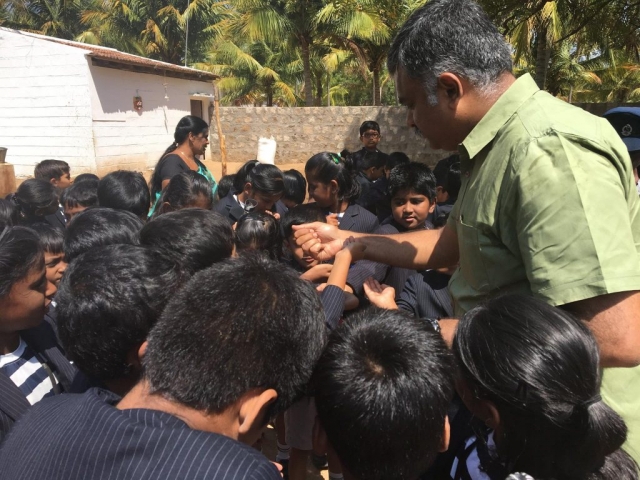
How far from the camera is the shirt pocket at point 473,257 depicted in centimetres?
151

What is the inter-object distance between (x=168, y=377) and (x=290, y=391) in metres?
0.28

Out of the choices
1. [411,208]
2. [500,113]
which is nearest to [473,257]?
[500,113]

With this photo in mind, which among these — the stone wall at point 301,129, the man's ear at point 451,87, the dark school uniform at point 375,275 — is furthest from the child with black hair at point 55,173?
the stone wall at point 301,129

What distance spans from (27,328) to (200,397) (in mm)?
1200

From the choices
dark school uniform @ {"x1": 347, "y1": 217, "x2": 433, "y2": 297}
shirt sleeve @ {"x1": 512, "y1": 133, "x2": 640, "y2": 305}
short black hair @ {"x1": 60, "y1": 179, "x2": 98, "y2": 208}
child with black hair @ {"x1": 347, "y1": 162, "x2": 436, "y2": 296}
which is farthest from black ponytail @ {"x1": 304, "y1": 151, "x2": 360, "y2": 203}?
shirt sleeve @ {"x1": 512, "y1": 133, "x2": 640, "y2": 305}

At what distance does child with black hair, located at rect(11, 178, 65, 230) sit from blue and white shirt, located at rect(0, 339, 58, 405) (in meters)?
2.27

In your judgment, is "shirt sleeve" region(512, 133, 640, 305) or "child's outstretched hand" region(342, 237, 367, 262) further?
"child's outstretched hand" region(342, 237, 367, 262)

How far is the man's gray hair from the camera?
148 centimetres

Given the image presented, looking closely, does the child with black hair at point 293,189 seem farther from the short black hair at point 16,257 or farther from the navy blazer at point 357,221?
the short black hair at point 16,257

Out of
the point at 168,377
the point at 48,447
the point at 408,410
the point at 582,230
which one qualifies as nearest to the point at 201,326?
the point at 168,377

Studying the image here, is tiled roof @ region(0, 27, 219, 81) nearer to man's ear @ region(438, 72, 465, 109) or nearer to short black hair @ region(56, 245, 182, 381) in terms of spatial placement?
short black hair @ region(56, 245, 182, 381)

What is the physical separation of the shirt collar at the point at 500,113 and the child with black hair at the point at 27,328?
5.26 feet

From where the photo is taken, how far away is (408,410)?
3.90ft

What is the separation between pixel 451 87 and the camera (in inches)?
60.1
